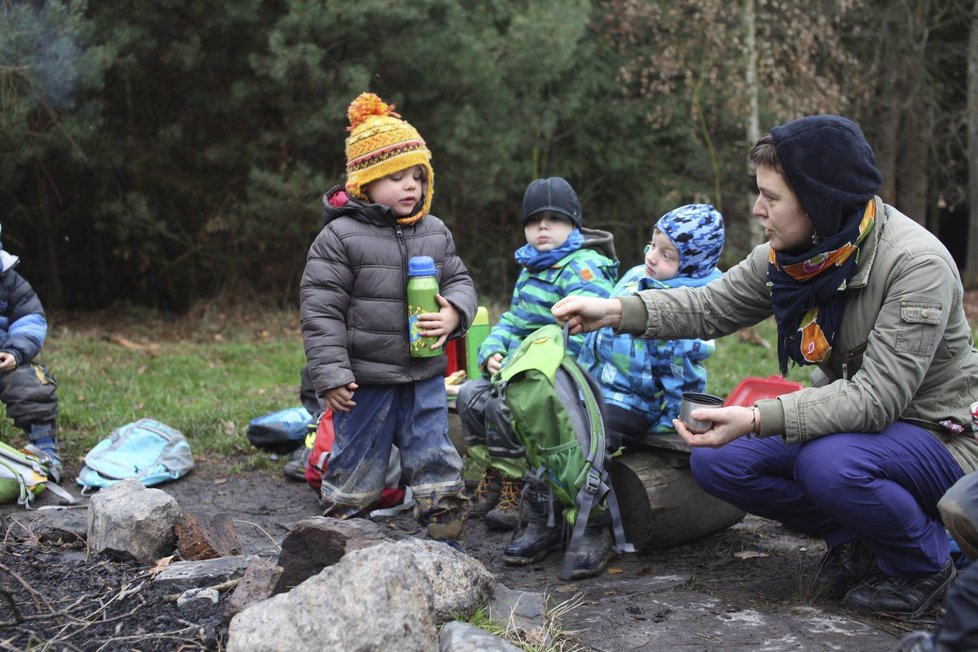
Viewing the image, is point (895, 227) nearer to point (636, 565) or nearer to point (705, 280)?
point (705, 280)

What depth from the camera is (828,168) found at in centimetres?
314

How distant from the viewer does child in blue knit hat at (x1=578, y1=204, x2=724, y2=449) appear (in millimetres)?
4191

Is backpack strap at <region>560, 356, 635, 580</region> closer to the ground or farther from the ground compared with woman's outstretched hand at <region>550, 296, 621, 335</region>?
→ closer to the ground

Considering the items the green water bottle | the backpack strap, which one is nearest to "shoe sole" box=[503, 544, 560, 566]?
the backpack strap

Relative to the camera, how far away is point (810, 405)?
10.5ft

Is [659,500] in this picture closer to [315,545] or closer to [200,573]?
[315,545]

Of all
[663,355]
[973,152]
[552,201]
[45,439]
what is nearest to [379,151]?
[552,201]

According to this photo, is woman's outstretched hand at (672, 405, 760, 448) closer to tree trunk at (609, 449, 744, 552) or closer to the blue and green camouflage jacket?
tree trunk at (609, 449, 744, 552)

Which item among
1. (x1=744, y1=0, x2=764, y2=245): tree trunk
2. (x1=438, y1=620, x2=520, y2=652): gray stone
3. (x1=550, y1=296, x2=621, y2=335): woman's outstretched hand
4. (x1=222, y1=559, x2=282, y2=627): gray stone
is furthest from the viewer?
(x1=744, y1=0, x2=764, y2=245): tree trunk

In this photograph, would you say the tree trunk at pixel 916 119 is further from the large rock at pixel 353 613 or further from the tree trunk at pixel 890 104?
the large rock at pixel 353 613

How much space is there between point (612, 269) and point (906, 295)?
72.6 inches

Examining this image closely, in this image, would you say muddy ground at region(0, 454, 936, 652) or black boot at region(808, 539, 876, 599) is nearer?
muddy ground at region(0, 454, 936, 652)

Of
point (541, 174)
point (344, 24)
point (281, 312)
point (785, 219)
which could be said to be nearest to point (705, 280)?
point (785, 219)

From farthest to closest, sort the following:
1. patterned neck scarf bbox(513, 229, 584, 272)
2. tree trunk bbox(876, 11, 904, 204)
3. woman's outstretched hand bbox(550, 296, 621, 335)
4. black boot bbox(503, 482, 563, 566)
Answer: tree trunk bbox(876, 11, 904, 204) → patterned neck scarf bbox(513, 229, 584, 272) → black boot bbox(503, 482, 563, 566) → woman's outstretched hand bbox(550, 296, 621, 335)
